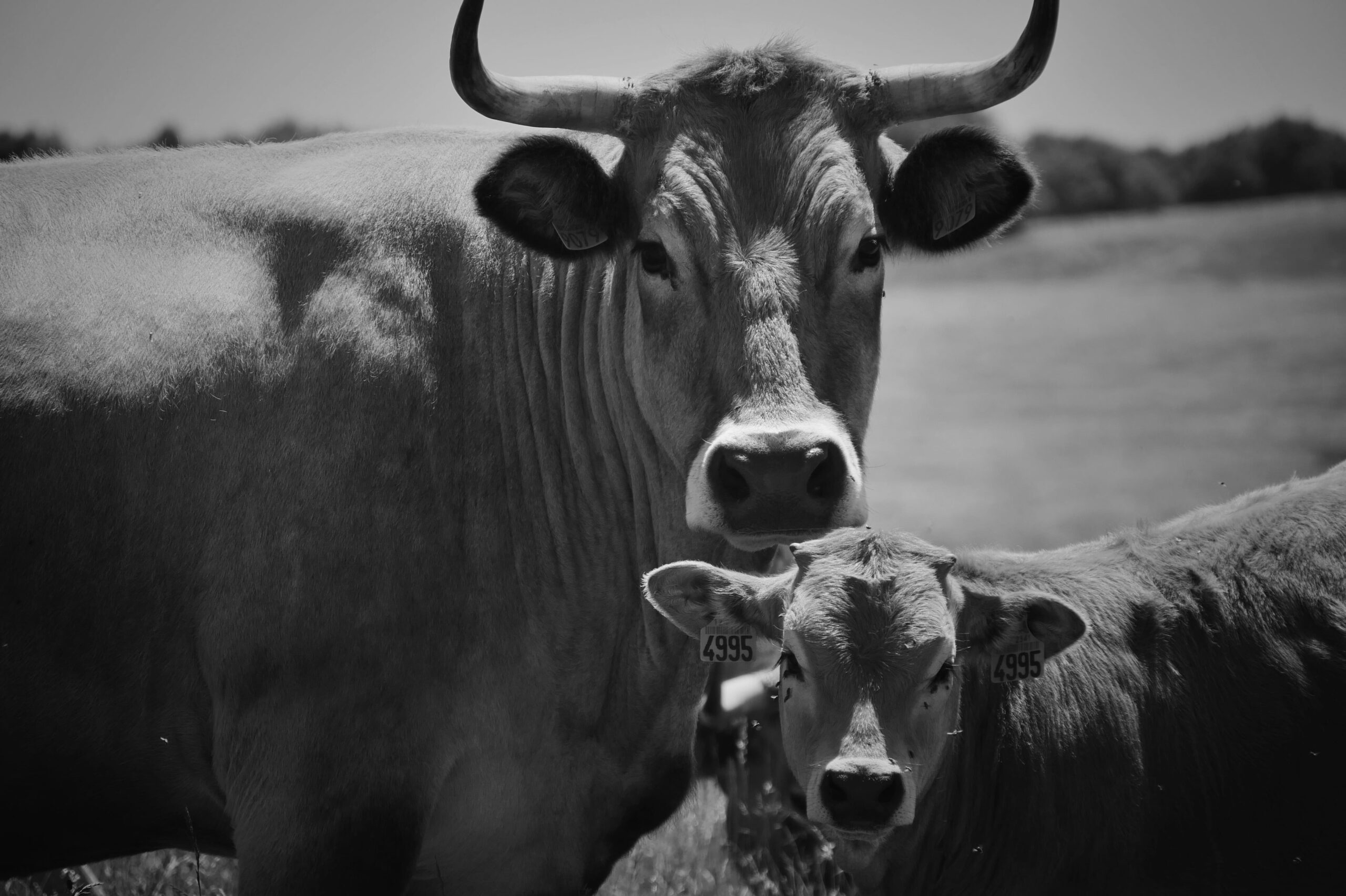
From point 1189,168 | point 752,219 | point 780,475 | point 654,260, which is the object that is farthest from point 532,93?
point 1189,168

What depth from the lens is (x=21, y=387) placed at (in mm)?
4543

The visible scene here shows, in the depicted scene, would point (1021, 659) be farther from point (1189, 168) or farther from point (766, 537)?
point (1189, 168)

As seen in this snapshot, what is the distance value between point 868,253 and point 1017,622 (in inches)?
56.1

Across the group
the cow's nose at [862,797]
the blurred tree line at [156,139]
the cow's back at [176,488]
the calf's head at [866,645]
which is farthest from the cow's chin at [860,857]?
the blurred tree line at [156,139]

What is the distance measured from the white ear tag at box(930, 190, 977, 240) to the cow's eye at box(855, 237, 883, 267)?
421mm

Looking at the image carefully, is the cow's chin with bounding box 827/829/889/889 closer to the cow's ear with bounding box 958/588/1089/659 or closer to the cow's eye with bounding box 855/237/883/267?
the cow's ear with bounding box 958/588/1089/659

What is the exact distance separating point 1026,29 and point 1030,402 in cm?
2029

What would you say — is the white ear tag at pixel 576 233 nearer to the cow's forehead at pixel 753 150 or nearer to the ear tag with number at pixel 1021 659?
the cow's forehead at pixel 753 150

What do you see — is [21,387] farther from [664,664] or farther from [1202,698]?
[1202,698]

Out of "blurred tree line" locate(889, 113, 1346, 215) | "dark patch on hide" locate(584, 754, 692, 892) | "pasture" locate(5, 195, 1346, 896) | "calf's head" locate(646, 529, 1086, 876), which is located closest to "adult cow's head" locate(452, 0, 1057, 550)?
"calf's head" locate(646, 529, 1086, 876)

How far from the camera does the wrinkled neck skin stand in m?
4.62

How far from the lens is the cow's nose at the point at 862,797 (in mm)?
3953

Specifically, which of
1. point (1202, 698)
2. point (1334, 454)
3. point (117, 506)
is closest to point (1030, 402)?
point (1334, 454)

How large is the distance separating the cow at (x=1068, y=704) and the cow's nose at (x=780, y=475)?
342 millimetres
